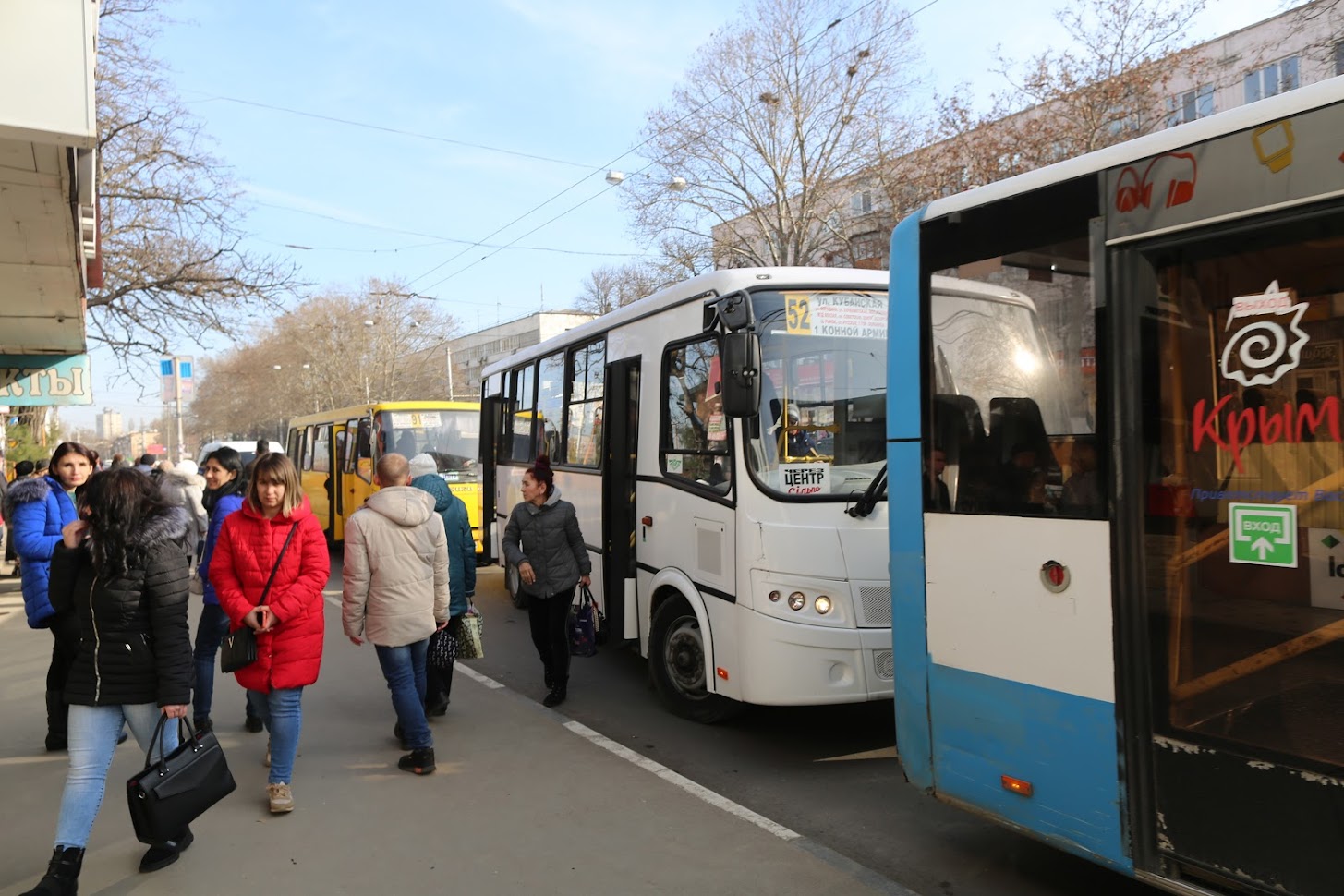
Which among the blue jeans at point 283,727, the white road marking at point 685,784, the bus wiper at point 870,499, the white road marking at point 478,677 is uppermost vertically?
the bus wiper at point 870,499

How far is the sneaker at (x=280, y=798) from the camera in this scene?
4758mm

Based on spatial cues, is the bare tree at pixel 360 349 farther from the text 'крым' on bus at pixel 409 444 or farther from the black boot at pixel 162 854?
the black boot at pixel 162 854

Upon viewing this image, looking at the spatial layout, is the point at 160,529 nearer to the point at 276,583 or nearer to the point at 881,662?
the point at 276,583

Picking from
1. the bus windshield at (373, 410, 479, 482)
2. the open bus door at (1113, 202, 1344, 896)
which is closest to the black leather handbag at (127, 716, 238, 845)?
the open bus door at (1113, 202, 1344, 896)

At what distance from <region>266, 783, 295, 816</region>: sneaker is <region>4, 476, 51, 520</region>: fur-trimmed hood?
235 centimetres

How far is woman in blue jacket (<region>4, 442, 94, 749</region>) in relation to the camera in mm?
5262

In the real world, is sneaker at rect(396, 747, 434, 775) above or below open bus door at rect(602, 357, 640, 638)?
below

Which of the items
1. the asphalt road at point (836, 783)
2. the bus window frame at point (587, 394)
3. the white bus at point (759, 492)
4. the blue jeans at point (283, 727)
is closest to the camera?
the asphalt road at point (836, 783)

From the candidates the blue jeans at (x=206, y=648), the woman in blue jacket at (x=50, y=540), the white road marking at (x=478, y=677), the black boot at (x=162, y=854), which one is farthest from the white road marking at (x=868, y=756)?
the woman in blue jacket at (x=50, y=540)

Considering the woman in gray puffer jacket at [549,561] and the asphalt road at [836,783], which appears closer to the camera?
the asphalt road at [836,783]

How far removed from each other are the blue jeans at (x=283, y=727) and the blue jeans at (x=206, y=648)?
4.38 ft

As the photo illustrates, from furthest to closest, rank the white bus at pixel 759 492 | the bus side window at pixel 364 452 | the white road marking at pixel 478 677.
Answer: the bus side window at pixel 364 452, the white road marking at pixel 478 677, the white bus at pixel 759 492

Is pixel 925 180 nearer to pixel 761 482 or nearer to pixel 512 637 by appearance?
pixel 512 637

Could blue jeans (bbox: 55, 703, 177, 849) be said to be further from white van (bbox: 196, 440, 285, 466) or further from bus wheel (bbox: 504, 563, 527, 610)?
bus wheel (bbox: 504, 563, 527, 610)
